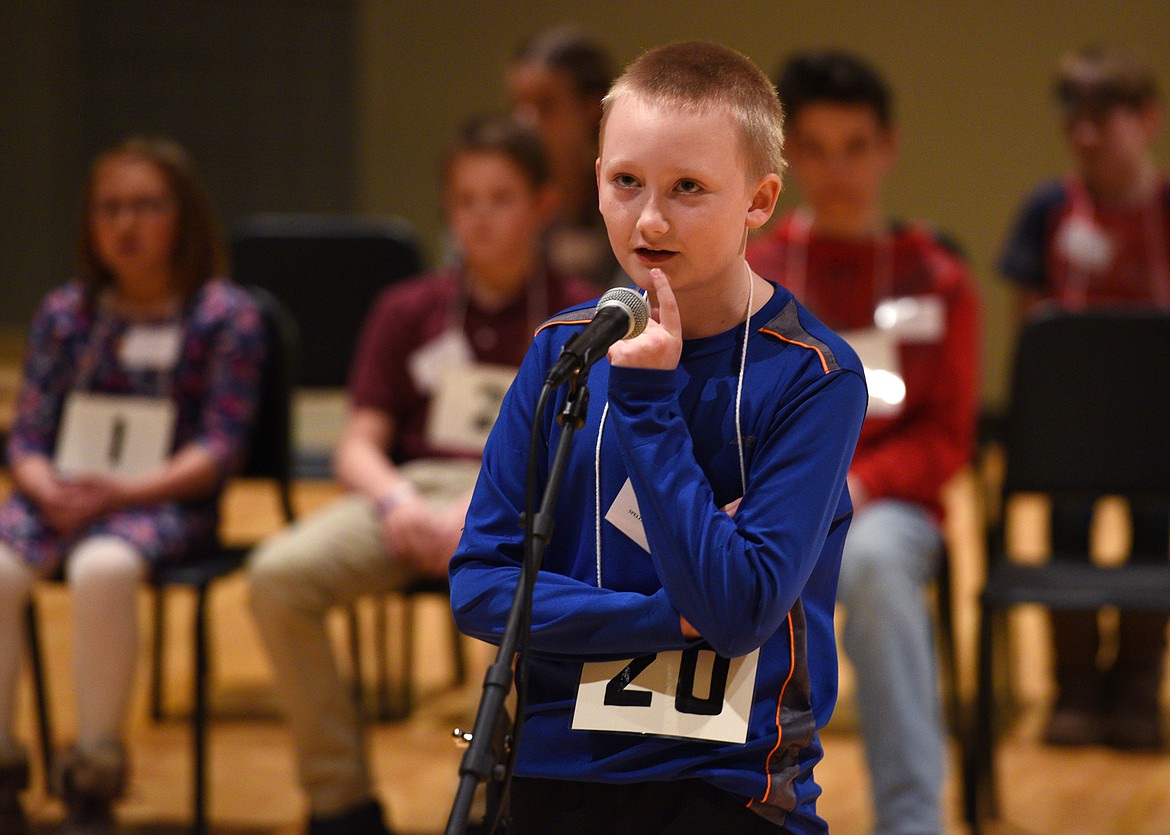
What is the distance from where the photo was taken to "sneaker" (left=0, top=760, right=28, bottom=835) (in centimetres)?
250

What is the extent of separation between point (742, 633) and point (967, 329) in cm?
187

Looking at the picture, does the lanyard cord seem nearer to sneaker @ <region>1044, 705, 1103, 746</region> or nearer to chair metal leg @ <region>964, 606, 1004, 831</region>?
chair metal leg @ <region>964, 606, 1004, 831</region>

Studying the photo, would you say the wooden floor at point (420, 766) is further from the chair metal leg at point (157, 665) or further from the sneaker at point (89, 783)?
the sneaker at point (89, 783)

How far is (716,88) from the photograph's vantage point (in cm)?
111

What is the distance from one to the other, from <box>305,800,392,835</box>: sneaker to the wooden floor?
14 centimetres

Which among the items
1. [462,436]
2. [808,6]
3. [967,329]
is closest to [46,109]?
[808,6]

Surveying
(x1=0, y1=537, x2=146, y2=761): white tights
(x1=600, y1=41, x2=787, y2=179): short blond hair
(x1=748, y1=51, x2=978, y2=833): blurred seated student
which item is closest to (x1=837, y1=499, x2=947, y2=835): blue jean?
(x1=748, y1=51, x2=978, y2=833): blurred seated student

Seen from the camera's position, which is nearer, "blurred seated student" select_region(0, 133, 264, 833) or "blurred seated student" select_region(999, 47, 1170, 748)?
"blurred seated student" select_region(0, 133, 264, 833)

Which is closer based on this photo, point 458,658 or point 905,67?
point 458,658

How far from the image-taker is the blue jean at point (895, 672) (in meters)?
2.34

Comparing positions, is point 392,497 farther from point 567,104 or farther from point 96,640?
point 567,104

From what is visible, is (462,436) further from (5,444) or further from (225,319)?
(5,444)

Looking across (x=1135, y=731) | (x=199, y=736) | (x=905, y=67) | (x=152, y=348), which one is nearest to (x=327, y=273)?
(x=152, y=348)

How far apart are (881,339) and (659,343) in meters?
1.75
